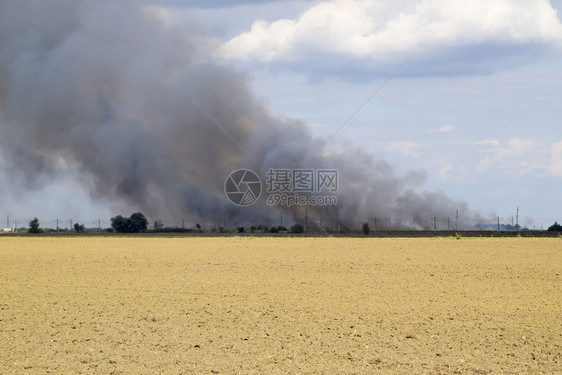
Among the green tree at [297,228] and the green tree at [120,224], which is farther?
the green tree at [120,224]

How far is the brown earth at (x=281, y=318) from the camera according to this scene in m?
16.2

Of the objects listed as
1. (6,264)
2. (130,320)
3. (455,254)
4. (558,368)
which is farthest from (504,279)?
(6,264)

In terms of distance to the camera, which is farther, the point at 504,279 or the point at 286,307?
the point at 504,279

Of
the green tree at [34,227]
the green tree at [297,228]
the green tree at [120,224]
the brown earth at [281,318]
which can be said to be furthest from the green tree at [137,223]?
the brown earth at [281,318]

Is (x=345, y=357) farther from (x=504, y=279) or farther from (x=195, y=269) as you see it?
(x=195, y=269)

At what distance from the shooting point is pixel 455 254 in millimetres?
45844

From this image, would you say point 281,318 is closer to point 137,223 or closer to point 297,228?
point 297,228

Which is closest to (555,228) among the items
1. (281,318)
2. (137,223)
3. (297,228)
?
(297,228)

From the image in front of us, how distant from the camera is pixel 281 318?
70.1 feet

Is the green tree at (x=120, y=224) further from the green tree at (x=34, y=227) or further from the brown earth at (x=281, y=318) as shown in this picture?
the brown earth at (x=281, y=318)

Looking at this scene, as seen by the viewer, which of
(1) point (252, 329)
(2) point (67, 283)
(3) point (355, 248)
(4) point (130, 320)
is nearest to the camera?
(1) point (252, 329)

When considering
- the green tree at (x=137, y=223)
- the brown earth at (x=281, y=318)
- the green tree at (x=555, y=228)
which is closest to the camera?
the brown earth at (x=281, y=318)

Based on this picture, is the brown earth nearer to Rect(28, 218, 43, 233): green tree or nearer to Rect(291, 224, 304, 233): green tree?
Rect(291, 224, 304, 233): green tree

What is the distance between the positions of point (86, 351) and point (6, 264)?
26661 millimetres
